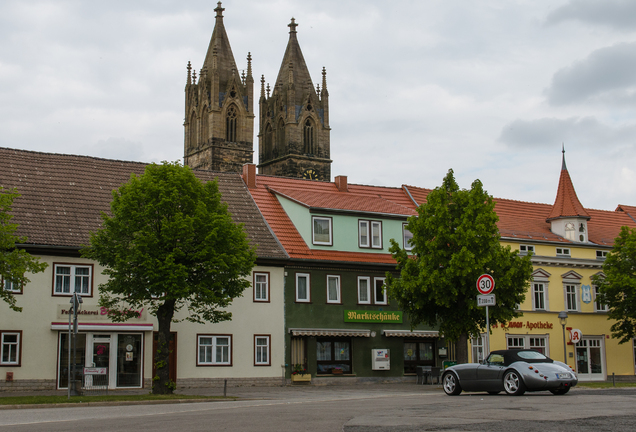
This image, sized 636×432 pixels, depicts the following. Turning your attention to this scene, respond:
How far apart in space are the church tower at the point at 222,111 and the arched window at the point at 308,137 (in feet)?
21.8

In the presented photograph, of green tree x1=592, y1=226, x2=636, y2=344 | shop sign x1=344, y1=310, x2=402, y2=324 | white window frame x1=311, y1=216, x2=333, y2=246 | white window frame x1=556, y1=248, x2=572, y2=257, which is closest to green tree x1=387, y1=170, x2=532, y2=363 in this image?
shop sign x1=344, y1=310, x2=402, y2=324

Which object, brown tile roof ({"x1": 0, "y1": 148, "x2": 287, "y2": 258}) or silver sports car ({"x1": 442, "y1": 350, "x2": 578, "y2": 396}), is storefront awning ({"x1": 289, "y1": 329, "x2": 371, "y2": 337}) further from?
silver sports car ({"x1": 442, "y1": 350, "x2": 578, "y2": 396})

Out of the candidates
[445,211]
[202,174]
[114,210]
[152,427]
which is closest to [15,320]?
[114,210]

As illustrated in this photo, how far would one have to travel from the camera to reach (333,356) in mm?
36938

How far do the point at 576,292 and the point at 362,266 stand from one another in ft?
50.0

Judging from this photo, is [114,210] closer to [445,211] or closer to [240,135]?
[445,211]

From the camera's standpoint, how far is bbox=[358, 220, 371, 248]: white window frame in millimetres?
38753

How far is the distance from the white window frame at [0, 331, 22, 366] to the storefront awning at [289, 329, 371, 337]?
1117 cm

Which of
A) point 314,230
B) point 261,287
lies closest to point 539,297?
point 314,230

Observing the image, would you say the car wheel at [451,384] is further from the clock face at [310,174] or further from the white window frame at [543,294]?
the clock face at [310,174]

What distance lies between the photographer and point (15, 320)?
98.2ft

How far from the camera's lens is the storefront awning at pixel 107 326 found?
30438 millimetres

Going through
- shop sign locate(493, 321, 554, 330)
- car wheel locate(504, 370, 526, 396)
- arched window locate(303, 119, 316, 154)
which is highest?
arched window locate(303, 119, 316, 154)

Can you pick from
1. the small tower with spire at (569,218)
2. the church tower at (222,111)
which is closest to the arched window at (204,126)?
the church tower at (222,111)
